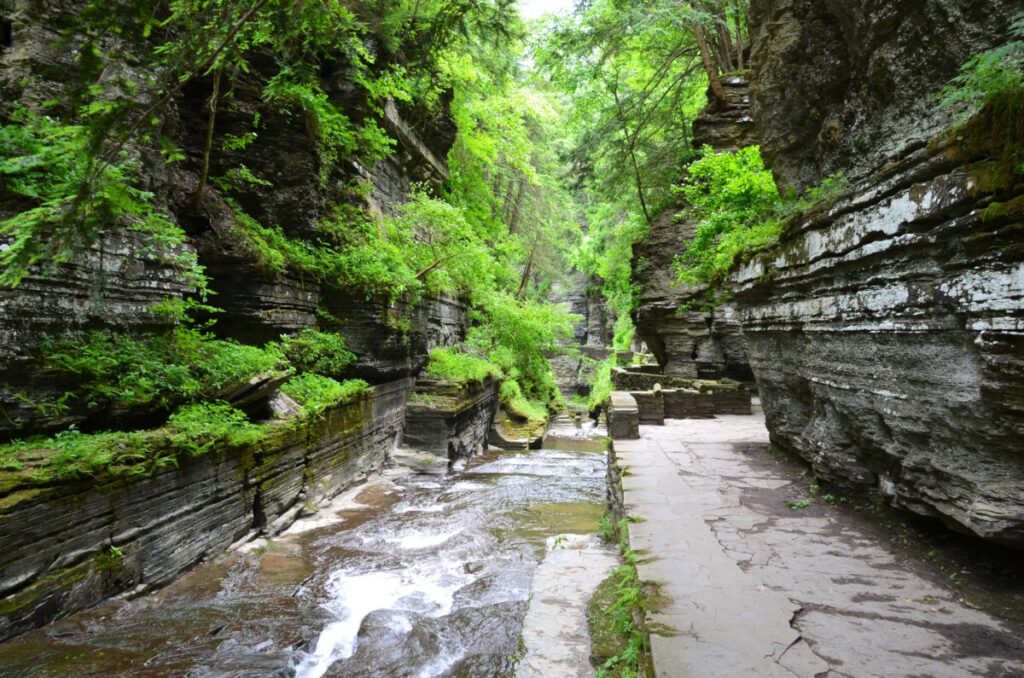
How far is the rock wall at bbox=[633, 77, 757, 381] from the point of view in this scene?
1427 cm

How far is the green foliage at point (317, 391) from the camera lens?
753cm

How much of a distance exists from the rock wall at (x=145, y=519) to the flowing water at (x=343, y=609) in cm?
21

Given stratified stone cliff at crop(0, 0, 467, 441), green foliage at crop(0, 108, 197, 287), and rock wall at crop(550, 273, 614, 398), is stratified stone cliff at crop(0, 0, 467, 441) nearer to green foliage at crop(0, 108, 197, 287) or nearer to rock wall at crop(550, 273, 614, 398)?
green foliage at crop(0, 108, 197, 287)

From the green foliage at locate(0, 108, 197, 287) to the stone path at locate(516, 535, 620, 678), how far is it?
385 centimetres

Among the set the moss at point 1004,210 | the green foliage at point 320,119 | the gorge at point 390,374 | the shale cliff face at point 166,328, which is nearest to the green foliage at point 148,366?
the gorge at point 390,374

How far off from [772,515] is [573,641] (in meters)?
2.12

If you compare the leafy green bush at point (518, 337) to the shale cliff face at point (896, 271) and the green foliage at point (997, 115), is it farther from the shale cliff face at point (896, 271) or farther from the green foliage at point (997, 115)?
the green foliage at point (997, 115)

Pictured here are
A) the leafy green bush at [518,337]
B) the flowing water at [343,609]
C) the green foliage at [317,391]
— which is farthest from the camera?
the leafy green bush at [518,337]

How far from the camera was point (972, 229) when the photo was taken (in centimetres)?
284

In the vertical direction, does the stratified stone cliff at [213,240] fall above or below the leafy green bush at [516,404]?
above

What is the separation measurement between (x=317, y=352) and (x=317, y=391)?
0.84 m

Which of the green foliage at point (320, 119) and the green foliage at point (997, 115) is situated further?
the green foliage at point (320, 119)

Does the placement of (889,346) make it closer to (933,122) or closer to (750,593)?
(933,122)

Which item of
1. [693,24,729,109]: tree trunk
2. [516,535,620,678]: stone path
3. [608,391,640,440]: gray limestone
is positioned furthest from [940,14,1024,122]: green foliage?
[693,24,729,109]: tree trunk
